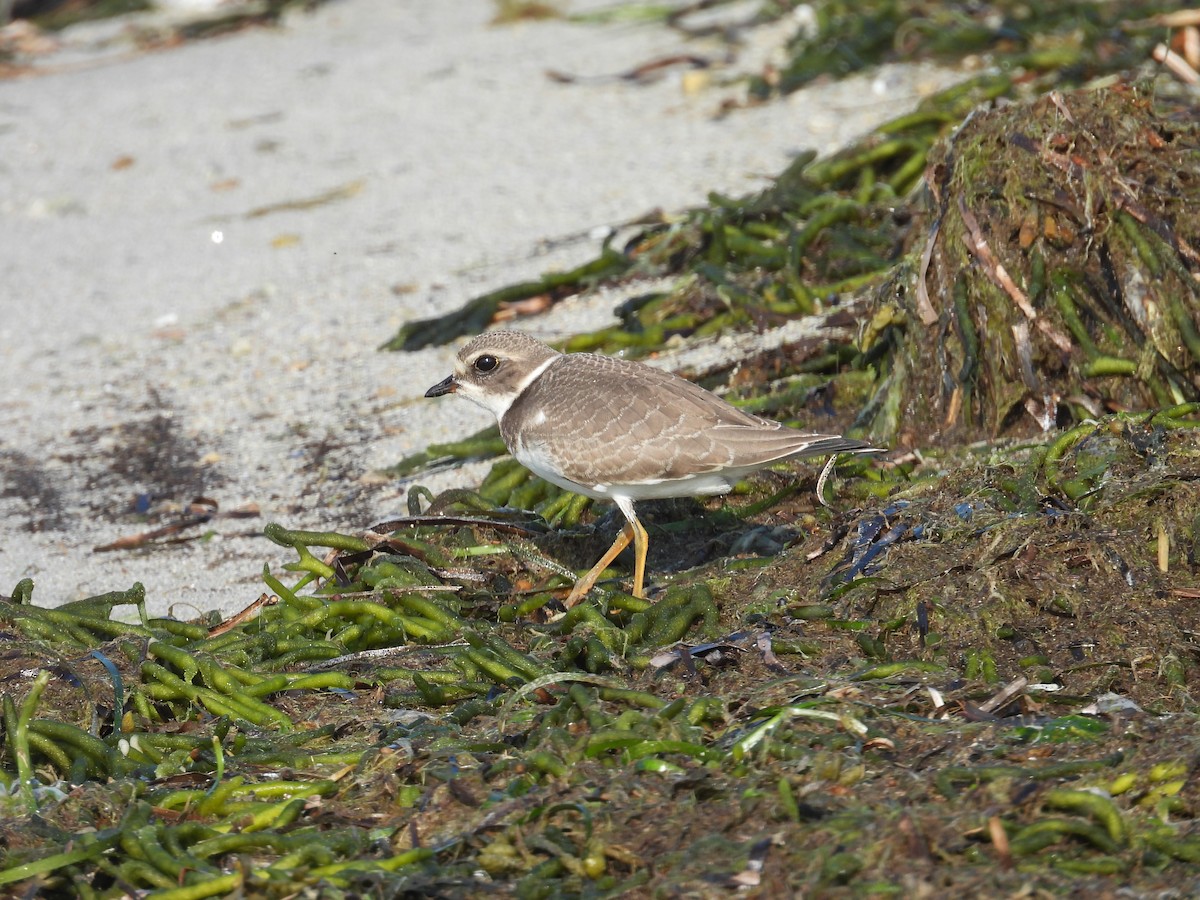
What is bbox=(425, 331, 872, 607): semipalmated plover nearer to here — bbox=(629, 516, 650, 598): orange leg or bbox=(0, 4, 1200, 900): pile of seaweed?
bbox=(629, 516, 650, 598): orange leg

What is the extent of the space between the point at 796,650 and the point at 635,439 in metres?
1.02

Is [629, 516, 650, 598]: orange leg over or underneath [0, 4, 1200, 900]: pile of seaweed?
underneath

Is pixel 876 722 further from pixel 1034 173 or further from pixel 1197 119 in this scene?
pixel 1197 119

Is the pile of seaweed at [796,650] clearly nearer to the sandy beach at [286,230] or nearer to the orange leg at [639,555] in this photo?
the orange leg at [639,555]

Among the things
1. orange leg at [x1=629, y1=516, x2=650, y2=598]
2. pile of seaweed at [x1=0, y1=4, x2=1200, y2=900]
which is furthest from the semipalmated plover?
pile of seaweed at [x1=0, y1=4, x2=1200, y2=900]

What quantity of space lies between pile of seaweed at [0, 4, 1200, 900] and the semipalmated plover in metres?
0.29

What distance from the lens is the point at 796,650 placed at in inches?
181

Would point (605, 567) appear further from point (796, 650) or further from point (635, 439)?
point (796, 650)

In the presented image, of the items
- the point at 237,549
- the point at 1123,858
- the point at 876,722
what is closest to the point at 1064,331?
the point at 876,722

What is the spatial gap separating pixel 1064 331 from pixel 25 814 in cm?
411

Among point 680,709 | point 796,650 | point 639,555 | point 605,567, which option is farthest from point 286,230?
point 680,709

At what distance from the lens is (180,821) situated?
3947mm

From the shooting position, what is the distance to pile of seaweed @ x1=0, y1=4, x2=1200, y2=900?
144 inches

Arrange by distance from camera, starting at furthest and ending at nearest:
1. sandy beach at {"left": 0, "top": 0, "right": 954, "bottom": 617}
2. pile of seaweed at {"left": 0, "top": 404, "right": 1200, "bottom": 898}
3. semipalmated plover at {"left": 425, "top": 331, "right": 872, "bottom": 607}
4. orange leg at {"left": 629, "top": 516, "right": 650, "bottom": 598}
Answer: sandy beach at {"left": 0, "top": 0, "right": 954, "bottom": 617} → orange leg at {"left": 629, "top": 516, "right": 650, "bottom": 598} → semipalmated plover at {"left": 425, "top": 331, "right": 872, "bottom": 607} → pile of seaweed at {"left": 0, "top": 404, "right": 1200, "bottom": 898}
